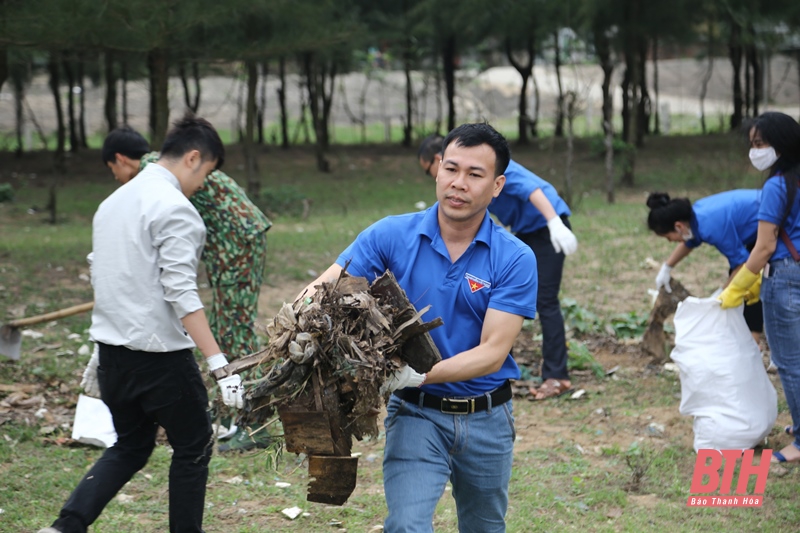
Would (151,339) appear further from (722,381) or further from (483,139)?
(722,381)

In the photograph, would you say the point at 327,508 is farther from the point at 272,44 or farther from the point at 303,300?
the point at 272,44

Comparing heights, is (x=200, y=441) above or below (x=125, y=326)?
below

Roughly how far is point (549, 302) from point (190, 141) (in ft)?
10.4

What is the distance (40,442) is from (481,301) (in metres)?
3.44

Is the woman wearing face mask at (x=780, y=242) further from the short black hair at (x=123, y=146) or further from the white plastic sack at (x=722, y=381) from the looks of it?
the short black hair at (x=123, y=146)

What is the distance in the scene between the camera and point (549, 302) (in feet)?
20.1

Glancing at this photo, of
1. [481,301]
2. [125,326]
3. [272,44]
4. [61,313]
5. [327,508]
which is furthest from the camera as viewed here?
[272,44]

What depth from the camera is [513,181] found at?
18.9 ft

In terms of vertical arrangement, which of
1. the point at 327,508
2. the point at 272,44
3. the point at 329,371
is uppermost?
the point at 272,44

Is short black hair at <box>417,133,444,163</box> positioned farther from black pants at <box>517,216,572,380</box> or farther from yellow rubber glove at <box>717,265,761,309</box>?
yellow rubber glove at <box>717,265,761,309</box>

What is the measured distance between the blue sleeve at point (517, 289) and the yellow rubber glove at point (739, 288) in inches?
94.1

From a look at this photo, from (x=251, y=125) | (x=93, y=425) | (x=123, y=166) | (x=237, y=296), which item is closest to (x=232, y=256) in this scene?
(x=237, y=296)

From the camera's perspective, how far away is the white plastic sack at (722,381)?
4.87 meters

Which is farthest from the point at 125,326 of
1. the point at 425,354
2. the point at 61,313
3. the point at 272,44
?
the point at 272,44
